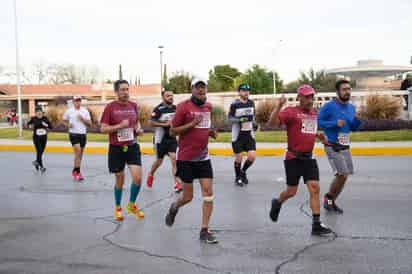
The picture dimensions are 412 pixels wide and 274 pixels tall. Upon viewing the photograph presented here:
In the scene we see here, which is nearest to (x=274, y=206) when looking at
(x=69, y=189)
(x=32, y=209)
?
(x=32, y=209)

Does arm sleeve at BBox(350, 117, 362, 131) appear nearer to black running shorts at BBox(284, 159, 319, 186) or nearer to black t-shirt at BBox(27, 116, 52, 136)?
black running shorts at BBox(284, 159, 319, 186)

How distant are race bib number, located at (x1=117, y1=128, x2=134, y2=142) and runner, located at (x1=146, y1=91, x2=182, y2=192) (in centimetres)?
215

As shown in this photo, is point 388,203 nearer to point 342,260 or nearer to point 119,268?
point 342,260

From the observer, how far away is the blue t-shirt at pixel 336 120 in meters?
7.41

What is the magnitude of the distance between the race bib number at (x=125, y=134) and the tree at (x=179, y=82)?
50.7 meters

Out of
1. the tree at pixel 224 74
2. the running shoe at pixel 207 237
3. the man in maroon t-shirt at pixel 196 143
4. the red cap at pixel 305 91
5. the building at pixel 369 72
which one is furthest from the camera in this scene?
the tree at pixel 224 74

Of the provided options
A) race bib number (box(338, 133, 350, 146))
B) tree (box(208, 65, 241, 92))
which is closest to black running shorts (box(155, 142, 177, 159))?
race bib number (box(338, 133, 350, 146))

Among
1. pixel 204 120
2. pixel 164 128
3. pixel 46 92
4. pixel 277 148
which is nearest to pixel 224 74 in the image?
pixel 46 92

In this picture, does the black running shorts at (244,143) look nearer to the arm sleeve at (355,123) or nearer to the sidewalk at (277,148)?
the arm sleeve at (355,123)

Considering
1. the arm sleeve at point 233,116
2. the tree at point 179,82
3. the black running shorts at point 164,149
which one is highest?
the tree at point 179,82

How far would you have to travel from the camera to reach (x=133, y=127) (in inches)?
300

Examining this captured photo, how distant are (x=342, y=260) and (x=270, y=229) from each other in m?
1.53

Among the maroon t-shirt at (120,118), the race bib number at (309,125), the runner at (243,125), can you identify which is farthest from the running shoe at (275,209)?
the runner at (243,125)

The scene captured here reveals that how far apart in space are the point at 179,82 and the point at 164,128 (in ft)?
167
